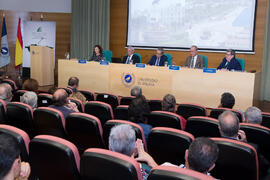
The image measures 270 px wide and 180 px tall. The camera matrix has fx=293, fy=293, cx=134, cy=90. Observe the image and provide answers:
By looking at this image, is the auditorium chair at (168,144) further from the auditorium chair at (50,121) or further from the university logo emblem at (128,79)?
the university logo emblem at (128,79)

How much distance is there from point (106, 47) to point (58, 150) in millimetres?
7680

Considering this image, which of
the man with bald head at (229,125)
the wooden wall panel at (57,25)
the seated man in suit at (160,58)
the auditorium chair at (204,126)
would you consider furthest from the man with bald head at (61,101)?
the wooden wall panel at (57,25)

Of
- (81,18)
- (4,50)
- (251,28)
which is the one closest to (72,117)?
(251,28)

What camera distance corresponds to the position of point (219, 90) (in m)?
5.34

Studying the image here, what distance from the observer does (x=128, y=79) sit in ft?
20.2

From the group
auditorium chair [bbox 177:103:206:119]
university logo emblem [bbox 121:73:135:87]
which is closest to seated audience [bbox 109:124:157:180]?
auditorium chair [bbox 177:103:206:119]

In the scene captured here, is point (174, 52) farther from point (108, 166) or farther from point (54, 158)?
point (108, 166)

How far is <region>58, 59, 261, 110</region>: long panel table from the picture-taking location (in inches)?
205

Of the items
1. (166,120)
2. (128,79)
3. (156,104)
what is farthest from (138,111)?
(128,79)

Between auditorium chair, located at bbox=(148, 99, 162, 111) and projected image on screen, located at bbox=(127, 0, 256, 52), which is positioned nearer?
auditorium chair, located at bbox=(148, 99, 162, 111)

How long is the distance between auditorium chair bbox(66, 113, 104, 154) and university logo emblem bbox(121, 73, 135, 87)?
3.33 metres

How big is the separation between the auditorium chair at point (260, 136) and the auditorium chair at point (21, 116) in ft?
6.80

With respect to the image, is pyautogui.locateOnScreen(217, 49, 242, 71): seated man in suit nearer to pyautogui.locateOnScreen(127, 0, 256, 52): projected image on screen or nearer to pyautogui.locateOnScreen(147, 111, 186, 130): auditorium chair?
pyautogui.locateOnScreen(127, 0, 256, 52): projected image on screen

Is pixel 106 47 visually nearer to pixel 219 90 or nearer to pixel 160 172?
pixel 219 90
